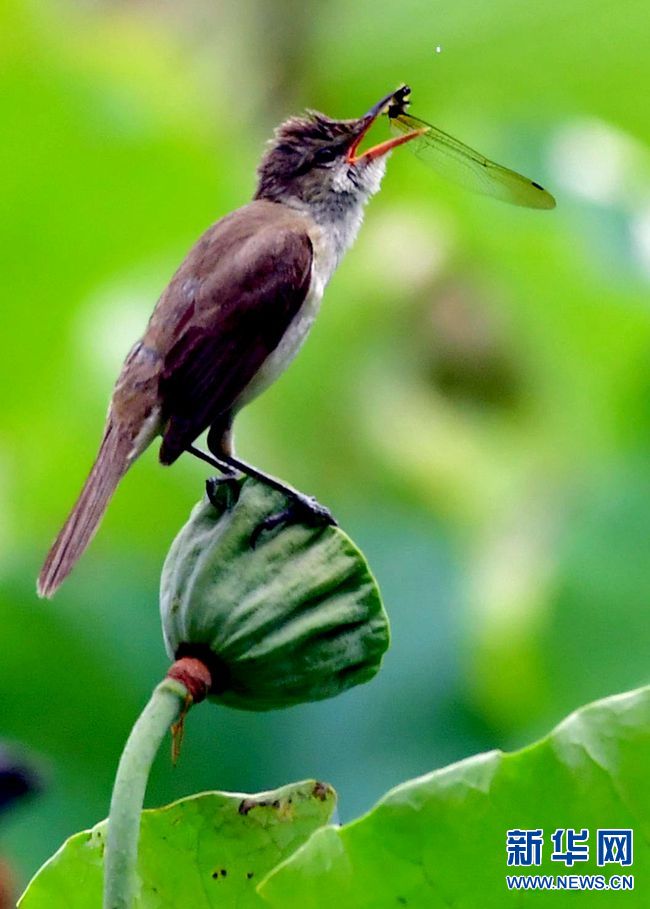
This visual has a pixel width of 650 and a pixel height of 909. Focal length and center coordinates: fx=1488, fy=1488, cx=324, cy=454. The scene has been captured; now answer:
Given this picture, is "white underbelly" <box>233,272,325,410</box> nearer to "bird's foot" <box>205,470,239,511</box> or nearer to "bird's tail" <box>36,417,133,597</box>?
"bird's tail" <box>36,417,133,597</box>

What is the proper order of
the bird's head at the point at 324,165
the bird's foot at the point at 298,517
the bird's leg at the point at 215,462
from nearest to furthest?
the bird's foot at the point at 298,517 → the bird's leg at the point at 215,462 → the bird's head at the point at 324,165

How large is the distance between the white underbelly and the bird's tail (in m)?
0.18

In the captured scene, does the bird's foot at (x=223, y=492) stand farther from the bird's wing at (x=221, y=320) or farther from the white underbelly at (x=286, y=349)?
the white underbelly at (x=286, y=349)

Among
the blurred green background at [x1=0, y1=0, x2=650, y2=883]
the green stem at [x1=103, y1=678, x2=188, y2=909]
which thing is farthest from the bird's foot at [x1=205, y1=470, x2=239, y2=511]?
the blurred green background at [x1=0, y1=0, x2=650, y2=883]

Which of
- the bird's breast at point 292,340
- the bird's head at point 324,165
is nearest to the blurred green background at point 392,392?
the bird's head at point 324,165

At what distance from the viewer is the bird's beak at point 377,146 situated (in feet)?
6.14

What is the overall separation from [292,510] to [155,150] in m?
2.14

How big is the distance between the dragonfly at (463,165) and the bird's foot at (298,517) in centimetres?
59

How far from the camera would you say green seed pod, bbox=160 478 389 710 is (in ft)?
4.17

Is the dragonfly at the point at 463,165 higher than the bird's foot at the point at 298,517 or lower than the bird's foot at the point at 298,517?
higher

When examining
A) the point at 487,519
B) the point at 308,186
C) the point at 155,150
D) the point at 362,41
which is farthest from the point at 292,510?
the point at 362,41

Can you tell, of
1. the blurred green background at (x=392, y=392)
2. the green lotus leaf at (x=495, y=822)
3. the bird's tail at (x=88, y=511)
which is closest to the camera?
the green lotus leaf at (x=495, y=822)

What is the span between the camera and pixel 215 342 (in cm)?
184

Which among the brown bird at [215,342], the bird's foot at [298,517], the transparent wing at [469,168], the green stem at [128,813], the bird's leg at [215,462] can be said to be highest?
the transparent wing at [469,168]
